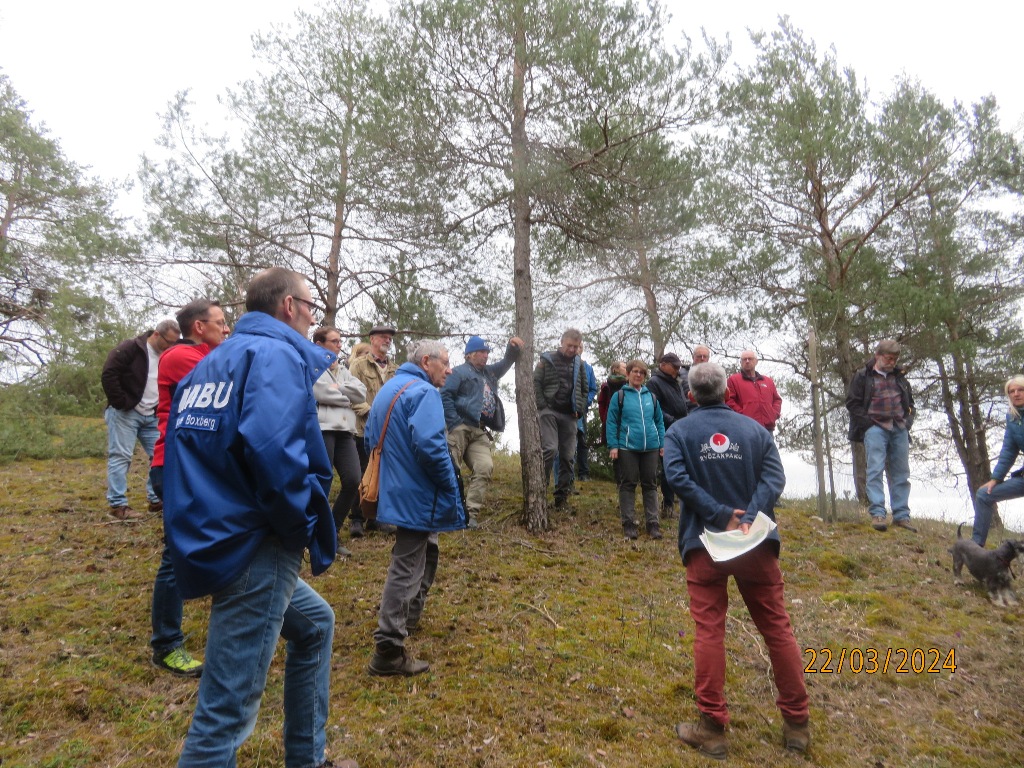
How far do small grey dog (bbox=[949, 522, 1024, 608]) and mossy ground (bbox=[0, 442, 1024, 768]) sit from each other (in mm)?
210

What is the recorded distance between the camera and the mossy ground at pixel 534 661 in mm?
3086

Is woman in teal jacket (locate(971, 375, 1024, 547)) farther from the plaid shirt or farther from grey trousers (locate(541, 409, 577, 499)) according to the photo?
grey trousers (locate(541, 409, 577, 499))

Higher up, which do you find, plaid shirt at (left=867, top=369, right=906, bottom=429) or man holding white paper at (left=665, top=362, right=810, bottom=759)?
plaid shirt at (left=867, top=369, right=906, bottom=429)

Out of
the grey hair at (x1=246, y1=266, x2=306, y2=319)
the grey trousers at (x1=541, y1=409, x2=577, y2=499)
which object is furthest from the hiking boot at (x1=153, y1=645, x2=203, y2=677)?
the grey trousers at (x1=541, y1=409, x2=577, y2=499)

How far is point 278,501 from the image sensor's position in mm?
2045

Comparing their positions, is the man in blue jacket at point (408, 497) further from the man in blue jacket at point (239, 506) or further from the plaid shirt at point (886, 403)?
the plaid shirt at point (886, 403)

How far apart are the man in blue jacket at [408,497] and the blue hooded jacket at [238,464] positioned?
1.51 metres

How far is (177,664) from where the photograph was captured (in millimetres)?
3615

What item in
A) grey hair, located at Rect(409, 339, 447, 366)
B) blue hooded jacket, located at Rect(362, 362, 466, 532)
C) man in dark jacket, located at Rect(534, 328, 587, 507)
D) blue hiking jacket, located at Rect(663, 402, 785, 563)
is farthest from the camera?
man in dark jacket, located at Rect(534, 328, 587, 507)

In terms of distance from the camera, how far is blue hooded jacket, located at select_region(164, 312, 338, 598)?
2.02 metres

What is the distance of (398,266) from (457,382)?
3.43 m

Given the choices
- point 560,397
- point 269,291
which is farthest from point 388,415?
point 560,397

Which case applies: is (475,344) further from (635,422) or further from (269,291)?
(269,291)
